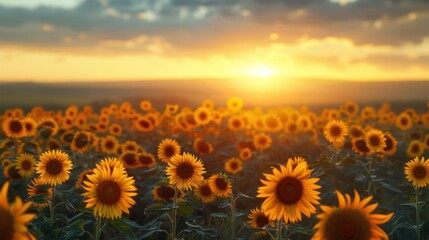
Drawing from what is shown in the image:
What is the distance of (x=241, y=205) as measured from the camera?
31.7ft

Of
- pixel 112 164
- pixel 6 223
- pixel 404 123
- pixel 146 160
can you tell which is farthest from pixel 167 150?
pixel 404 123

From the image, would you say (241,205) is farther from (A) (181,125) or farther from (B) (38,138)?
(B) (38,138)

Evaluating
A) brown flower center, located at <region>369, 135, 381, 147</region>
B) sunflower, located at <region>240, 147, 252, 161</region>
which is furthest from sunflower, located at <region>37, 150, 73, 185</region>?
sunflower, located at <region>240, 147, 252, 161</region>

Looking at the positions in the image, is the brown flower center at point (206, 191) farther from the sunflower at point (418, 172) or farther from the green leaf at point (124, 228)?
the green leaf at point (124, 228)

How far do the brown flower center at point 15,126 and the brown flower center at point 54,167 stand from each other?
497cm

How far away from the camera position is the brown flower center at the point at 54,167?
22.0 ft

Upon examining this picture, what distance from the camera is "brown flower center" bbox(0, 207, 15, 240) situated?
3.26 m

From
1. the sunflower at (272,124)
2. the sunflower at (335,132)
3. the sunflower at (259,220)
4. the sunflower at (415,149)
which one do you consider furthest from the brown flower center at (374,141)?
the sunflower at (272,124)

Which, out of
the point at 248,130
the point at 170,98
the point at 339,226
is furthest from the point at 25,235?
the point at 170,98

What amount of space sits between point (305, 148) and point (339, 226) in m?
7.83

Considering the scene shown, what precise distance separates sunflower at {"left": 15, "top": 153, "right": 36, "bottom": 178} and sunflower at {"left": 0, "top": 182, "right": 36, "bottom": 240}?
5.61m

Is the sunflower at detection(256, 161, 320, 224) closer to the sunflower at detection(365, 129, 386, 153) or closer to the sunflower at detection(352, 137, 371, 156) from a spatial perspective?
the sunflower at detection(365, 129, 386, 153)

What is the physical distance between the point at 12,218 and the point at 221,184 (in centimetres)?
432

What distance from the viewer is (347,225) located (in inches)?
153
